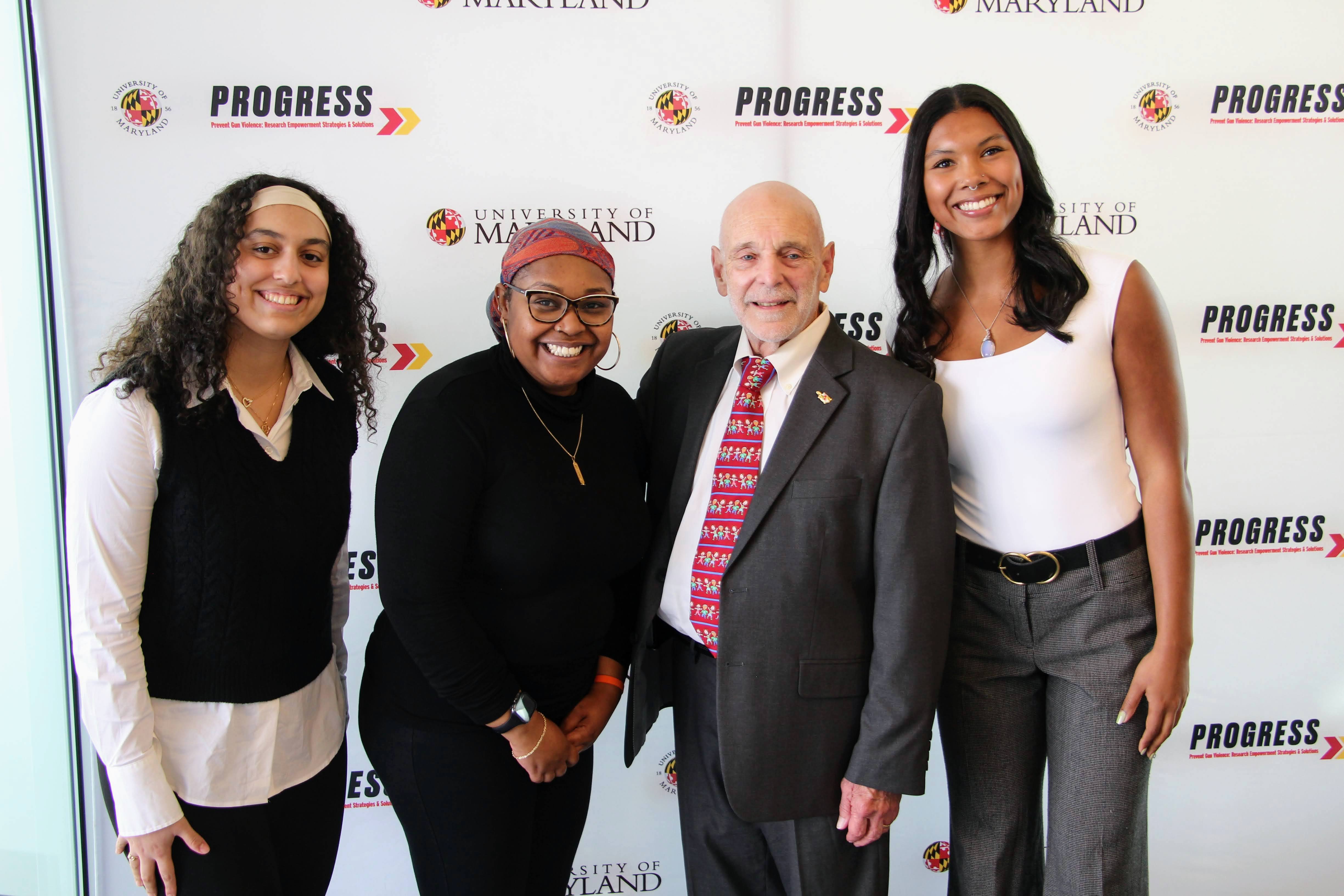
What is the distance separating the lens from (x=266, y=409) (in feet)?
4.72

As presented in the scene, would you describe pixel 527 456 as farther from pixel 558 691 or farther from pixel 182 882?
pixel 182 882

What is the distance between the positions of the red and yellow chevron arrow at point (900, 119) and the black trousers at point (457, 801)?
184cm

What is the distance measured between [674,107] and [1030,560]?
5.03 feet

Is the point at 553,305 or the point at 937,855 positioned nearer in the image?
the point at 553,305

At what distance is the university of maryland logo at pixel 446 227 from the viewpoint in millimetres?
2238

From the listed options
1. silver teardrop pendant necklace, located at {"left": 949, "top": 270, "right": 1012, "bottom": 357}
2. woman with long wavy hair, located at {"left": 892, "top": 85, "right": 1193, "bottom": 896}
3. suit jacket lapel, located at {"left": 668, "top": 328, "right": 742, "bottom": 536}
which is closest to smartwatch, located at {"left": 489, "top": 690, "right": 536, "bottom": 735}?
suit jacket lapel, located at {"left": 668, "top": 328, "right": 742, "bottom": 536}

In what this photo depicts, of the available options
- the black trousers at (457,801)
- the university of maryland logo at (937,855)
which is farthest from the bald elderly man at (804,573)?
the university of maryland logo at (937,855)

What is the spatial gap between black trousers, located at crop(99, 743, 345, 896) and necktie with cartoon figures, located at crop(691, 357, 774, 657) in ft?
2.59

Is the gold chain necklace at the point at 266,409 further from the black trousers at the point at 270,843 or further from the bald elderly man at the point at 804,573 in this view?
the bald elderly man at the point at 804,573

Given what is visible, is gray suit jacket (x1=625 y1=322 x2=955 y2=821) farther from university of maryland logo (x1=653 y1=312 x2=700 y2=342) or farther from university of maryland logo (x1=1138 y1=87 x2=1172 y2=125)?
university of maryland logo (x1=1138 y1=87 x2=1172 y2=125)

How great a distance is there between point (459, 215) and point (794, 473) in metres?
1.32

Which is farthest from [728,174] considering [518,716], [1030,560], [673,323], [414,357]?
[518,716]

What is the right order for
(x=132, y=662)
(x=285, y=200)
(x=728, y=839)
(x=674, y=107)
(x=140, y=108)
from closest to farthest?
(x=132, y=662), (x=285, y=200), (x=728, y=839), (x=140, y=108), (x=674, y=107)

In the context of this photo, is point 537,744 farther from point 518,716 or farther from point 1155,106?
point 1155,106
